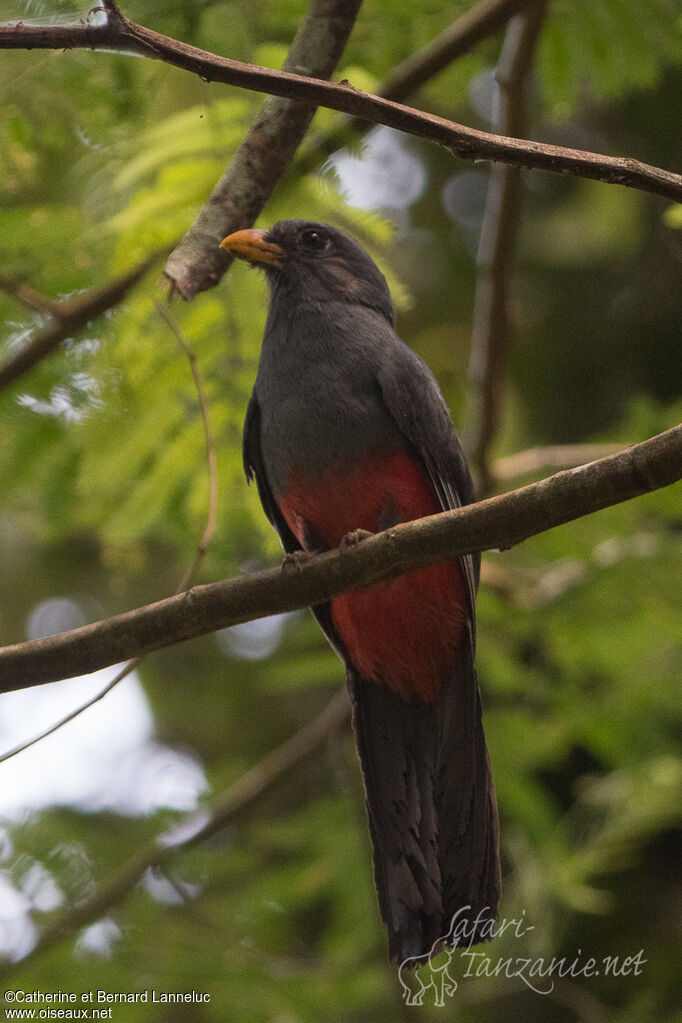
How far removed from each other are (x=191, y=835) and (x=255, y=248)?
109 inches

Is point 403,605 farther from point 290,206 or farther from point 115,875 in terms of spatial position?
point 115,875

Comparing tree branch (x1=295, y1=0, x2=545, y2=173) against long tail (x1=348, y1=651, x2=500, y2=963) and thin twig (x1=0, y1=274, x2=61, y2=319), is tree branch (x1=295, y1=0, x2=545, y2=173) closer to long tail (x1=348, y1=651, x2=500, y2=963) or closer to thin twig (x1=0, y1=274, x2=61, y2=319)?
thin twig (x1=0, y1=274, x2=61, y2=319)

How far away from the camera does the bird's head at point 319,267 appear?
3.74 meters

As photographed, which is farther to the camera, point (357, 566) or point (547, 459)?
point (547, 459)

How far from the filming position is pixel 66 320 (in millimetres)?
3943

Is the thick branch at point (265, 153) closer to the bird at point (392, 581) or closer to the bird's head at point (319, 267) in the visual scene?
the bird at point (392, 581)

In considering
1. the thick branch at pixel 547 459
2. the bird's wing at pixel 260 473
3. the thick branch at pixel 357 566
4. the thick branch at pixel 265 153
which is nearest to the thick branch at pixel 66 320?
the bird's wing at pixel 260 473

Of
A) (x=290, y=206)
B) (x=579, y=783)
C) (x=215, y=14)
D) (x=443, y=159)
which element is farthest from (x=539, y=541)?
(x=443, y=159)

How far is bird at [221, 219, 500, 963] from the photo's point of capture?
3.12 meters

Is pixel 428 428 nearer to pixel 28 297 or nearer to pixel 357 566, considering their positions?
pixel 357 566

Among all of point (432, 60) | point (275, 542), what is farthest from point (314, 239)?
point (275, 542)

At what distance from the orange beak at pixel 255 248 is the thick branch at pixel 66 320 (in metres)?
0.56

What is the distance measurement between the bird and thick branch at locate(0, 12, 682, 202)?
3.56 feet

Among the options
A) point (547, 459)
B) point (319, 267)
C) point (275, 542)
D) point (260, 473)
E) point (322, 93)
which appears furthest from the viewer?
point (547, 459)
